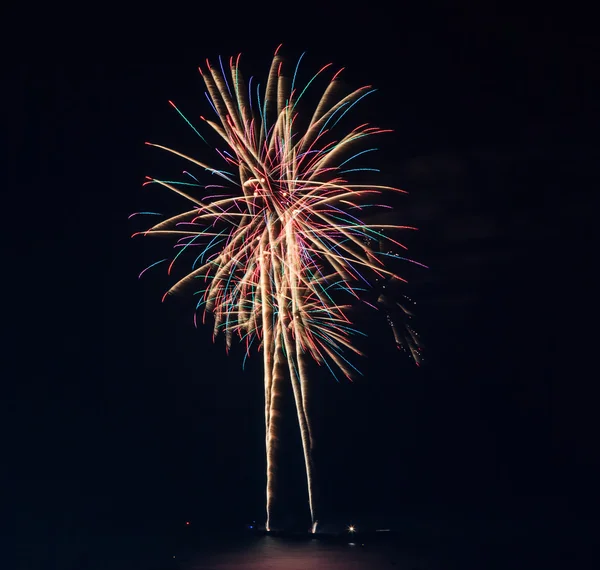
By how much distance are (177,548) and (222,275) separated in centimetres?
1248

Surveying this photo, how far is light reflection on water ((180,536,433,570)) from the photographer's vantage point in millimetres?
25109

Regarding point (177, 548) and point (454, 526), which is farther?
point (454, 526)

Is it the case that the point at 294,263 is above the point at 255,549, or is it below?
above

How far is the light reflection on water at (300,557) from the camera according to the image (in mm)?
25109

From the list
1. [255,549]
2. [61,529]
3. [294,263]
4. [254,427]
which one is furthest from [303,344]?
[254,427]

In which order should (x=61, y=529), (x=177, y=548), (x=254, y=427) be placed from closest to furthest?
1. (x=177, y=548)
2. (x=61, y=529)
3. (x=254, y=427)

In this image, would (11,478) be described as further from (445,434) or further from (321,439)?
(445,434)

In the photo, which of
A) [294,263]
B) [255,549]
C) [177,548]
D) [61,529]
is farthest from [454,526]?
[294,263]

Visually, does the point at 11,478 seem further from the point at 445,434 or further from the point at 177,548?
the point at 445,434

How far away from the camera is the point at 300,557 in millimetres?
27484

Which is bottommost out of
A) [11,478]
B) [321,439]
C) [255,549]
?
[255,549]

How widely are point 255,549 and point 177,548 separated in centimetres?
287

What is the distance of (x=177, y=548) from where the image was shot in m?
29.8

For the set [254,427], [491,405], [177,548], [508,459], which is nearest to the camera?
[177,548]
